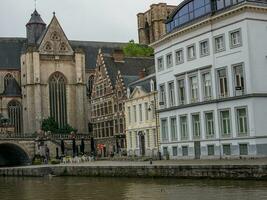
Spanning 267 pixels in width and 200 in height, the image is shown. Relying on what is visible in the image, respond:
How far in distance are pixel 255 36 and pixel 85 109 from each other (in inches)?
2331

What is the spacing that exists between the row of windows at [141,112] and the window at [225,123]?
12.2 meters

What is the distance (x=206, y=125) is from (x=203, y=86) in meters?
3.17

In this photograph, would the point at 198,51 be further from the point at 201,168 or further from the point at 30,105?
the point at 30,105

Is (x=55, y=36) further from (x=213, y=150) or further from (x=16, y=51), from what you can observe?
(x=213, y=150)

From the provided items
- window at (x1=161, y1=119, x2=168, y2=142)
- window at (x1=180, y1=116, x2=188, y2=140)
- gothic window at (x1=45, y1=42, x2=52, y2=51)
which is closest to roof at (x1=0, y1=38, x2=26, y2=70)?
gothic window at (x1=45, y1=42, x2=52, y2=51)

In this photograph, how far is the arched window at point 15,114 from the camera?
3775 inches

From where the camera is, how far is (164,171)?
117ft

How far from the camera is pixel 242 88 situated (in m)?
41.1

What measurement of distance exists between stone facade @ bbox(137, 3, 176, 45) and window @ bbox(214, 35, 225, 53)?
64.0 m

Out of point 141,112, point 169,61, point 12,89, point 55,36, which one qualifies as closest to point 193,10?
point 169,61

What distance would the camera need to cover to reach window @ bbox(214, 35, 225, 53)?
4324cm

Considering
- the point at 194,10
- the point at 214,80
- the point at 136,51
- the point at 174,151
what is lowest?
the point at 174,151

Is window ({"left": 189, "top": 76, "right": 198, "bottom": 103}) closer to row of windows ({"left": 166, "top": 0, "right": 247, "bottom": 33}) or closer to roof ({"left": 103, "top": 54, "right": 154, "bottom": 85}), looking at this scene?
row of windows ({"left": 166, "top": 0, "right": 247, "bottom": 33})

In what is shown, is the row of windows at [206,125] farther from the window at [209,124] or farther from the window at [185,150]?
the window at [185,150]
